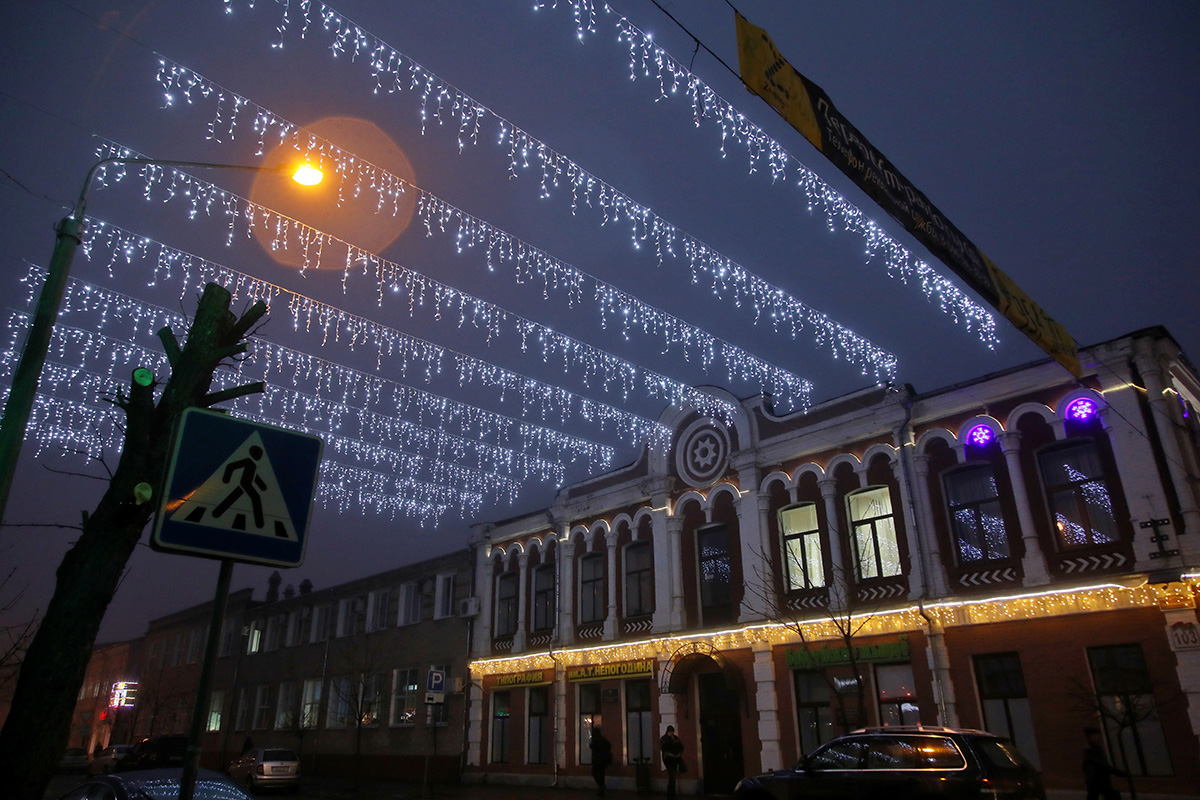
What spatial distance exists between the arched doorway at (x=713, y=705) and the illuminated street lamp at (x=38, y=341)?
15.9 m

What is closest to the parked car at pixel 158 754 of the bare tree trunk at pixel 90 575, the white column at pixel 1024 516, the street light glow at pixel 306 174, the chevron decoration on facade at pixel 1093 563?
the bare tree trunk at pixel 90 575

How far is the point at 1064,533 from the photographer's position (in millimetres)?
15398

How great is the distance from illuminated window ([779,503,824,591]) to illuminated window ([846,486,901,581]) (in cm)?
102

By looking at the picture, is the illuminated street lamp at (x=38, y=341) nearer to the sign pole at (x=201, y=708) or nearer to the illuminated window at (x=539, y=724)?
the sign pole at (x=201, y=708)

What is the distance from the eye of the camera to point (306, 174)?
8.01 meters

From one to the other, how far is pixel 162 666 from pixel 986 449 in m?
48.5

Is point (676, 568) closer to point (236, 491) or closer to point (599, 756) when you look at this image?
point (599, 756)

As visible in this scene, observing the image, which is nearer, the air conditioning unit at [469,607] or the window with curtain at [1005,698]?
the window with curtain at [1005,698]

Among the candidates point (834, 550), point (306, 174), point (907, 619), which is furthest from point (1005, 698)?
point (306, 174)

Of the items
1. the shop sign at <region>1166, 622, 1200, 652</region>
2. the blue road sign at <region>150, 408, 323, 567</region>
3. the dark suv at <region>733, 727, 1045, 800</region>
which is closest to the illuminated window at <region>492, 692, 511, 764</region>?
the dark suv at <region>733, 727, 1045, 800</region>

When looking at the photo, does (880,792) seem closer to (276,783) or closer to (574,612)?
(574,612)

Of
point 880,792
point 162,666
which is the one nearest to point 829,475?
point 880,792

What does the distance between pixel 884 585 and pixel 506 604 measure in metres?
14.2

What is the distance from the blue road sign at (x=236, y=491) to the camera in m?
3.56
